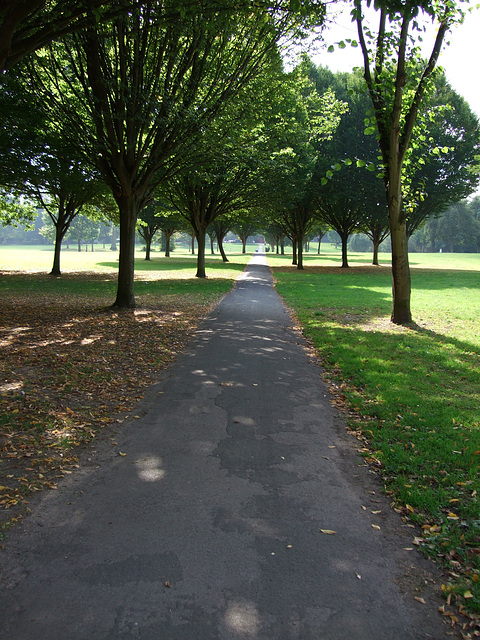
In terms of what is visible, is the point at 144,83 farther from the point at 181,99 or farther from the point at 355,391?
the point at 355,391

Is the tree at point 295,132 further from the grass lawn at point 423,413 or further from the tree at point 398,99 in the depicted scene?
the grass lawn at point 423,413

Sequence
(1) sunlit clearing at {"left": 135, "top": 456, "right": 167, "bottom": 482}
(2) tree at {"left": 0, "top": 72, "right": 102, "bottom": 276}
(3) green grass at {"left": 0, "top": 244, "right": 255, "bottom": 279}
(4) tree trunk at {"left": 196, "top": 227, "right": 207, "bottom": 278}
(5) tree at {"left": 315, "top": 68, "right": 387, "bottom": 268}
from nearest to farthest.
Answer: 1. (1) sunlit clearing at {"left": 135, "top": 456, "right": 167, "bottom": 482}
2. (2) tree at {"left": 0, "top": 72, "right": 102, "bottom": 276}
3. (4) tree trunk at {"left": 196, "top": 227, "right": 207, "bottom": 278}
4. (5) tree at {"left": 315, "top": 68, "right": 387, "bottom": 268}
5. (3) green grass at {"left": 0, "top": 244, "right": 255, "bottom": 279}

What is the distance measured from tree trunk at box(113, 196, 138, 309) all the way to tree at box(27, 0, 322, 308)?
3 centimetres

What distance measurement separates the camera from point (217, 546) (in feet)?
9.76

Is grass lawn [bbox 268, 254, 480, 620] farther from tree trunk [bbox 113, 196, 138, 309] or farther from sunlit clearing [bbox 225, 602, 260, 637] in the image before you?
tree trunk [bbox 113, 196, 138, 309]

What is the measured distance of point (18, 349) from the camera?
8.34 meters

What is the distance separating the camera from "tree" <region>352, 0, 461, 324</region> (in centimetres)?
998

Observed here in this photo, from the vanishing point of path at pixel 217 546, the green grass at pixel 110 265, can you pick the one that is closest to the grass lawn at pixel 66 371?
the vanishing point of path at pixel 217 546

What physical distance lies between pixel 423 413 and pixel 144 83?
462 inches

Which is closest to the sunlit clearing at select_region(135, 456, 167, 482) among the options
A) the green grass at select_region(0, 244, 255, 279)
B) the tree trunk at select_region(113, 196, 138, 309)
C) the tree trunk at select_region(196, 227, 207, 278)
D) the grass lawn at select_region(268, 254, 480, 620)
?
the grass lawn at select_region(268, 254, 480, 620)

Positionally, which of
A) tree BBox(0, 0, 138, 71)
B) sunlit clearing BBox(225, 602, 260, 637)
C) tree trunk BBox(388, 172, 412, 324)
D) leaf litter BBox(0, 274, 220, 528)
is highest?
tree BBox(0, 0, 138, 71)

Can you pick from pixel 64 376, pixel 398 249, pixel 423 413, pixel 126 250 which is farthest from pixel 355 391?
pixel 126 250

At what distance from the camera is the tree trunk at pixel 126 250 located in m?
13.4

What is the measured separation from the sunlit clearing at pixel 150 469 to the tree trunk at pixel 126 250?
1012cm
